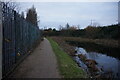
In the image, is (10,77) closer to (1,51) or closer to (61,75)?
(1,51)

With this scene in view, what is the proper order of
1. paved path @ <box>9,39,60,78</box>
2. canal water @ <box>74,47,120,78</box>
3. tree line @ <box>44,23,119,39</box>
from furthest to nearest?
tree line @ <box>44,23,119,39</box>
canal water @ <box>74,47,120,78</box>
paved path @ <box>9,39,60,78</box>

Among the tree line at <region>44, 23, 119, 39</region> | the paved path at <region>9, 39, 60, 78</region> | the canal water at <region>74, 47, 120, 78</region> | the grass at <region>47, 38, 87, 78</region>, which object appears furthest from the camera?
the tree line at <region>44, 23, 119, 39</region>

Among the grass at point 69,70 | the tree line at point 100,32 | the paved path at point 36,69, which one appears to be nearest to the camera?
the paved path at point 36,69

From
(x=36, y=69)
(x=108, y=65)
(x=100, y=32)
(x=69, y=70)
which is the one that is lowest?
(x=108, y=65)

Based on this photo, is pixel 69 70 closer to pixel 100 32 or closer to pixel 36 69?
pixel 36 69

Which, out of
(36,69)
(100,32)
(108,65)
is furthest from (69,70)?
(100,32)

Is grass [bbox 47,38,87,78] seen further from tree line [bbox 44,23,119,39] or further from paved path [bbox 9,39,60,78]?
tree line [bbox 44,23,119,39]

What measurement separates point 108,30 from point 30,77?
45.9 metres

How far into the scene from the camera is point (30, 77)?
278 inches

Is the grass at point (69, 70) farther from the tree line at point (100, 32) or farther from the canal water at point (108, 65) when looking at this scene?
the tree line at point (100, 32)

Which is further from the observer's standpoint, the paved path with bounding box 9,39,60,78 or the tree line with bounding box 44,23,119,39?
the tree line with bounding box 44,23,119,39

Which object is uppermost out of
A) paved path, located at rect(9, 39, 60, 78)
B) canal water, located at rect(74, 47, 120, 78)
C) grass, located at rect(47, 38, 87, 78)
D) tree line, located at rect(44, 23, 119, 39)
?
tree line, located at rect(44, 23, 119, 39)

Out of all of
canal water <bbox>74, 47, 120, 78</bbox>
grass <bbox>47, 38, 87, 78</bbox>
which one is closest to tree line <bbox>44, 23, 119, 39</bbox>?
canal water <bbox>74, 47, 120, 78</bbox>

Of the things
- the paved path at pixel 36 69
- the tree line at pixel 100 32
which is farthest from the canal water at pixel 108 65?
the tree line at pixel 100 32
